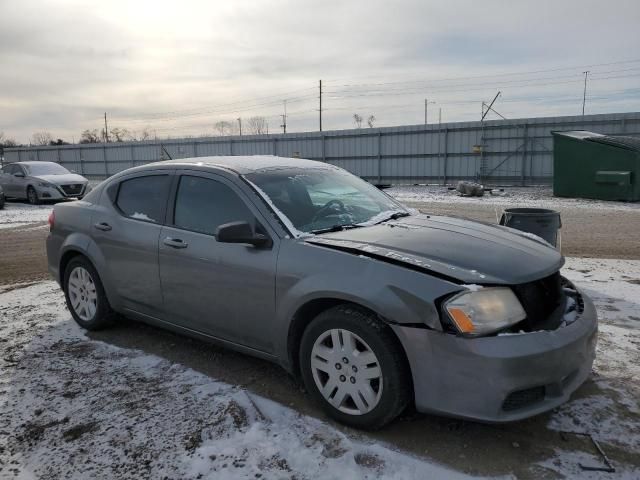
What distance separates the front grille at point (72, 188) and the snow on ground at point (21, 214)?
74cm

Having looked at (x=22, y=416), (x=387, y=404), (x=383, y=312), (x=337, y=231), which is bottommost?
(x=22, y=416)

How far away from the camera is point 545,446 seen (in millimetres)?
2859

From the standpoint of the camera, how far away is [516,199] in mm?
17250

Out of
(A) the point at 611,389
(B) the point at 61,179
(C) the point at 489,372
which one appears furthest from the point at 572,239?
(B) the point at 61,179

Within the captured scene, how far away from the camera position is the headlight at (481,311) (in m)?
2.66

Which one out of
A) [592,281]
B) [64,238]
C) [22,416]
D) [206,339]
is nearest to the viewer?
[22,416]

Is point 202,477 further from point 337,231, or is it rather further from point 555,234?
point 555,234

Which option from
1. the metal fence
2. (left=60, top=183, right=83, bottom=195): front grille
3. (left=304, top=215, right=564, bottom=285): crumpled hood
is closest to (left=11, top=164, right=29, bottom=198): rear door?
(left=60, top=183, right=83, bottom=195): front grille

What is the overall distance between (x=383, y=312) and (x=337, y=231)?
87 centimetres

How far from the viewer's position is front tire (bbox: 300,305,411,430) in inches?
112

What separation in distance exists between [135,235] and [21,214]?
1259 cm

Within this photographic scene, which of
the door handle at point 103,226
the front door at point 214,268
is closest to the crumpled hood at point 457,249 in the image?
the front door at point 214,268

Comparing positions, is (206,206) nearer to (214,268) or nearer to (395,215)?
(214,268)

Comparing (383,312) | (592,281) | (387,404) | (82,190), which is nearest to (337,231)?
(383,312)
